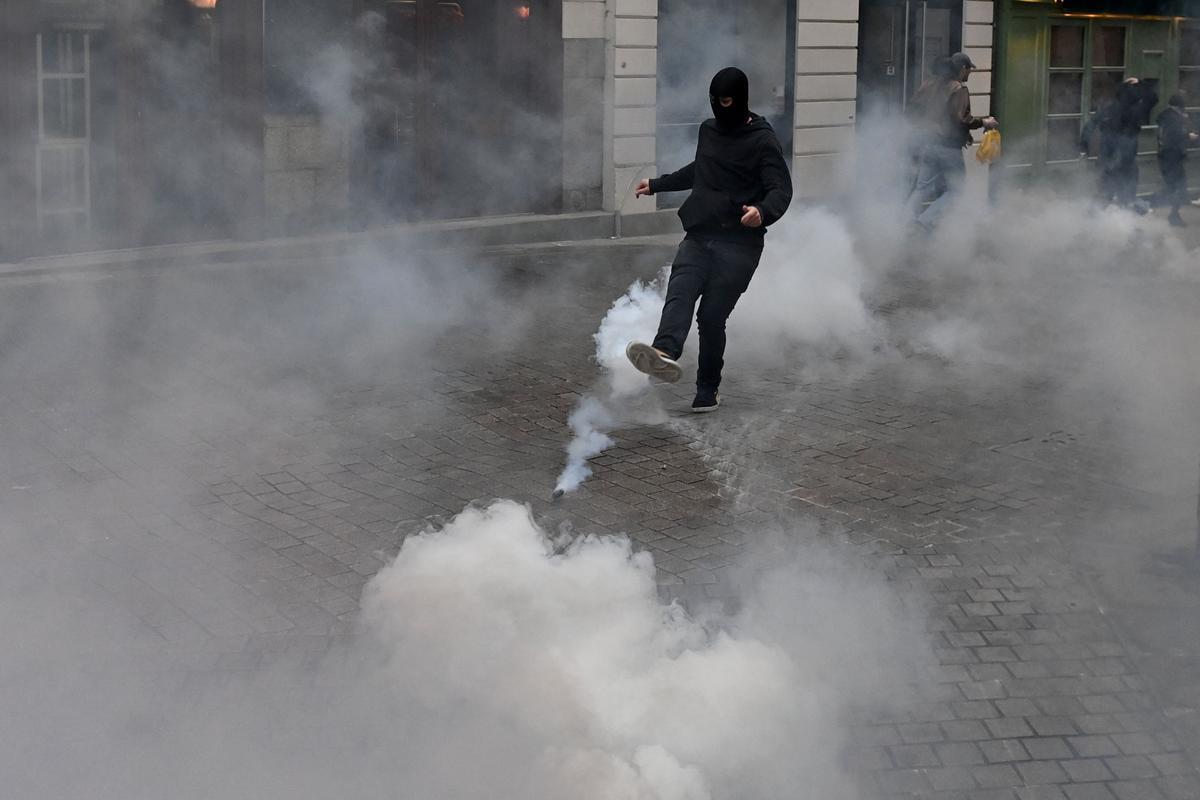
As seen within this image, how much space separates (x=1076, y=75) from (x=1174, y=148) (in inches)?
92.9

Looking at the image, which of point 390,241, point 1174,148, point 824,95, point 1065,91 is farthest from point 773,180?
point 1065,91

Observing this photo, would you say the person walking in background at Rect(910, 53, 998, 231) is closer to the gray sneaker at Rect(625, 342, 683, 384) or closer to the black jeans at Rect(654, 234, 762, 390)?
the black jeans at Rect(654, 234, 762, 390)

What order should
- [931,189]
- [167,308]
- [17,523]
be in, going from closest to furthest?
[17,523] < [167,308] < [931,189]

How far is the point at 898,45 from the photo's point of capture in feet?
50.2

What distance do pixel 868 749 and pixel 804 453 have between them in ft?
→ 8.26

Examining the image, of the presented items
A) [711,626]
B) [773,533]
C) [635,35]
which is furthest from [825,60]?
[711,626]

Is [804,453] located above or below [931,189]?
below

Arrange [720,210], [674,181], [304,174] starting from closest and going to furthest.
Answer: [720,210], [674,181], [304,174]

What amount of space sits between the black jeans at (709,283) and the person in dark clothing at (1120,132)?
10.3m

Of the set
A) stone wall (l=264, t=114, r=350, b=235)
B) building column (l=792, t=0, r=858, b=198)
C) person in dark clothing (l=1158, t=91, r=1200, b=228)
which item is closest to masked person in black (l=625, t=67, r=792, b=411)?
stone wall (l=264, t=114, r=350, b=235)

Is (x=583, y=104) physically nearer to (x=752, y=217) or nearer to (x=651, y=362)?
(x=752, y=217)

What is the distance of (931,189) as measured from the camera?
1211 centimetres

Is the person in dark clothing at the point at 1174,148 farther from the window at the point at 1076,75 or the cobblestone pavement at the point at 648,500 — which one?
the cobblestone pavement at the point at 648,500

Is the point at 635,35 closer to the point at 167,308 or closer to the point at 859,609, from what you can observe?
the point at 167,308
